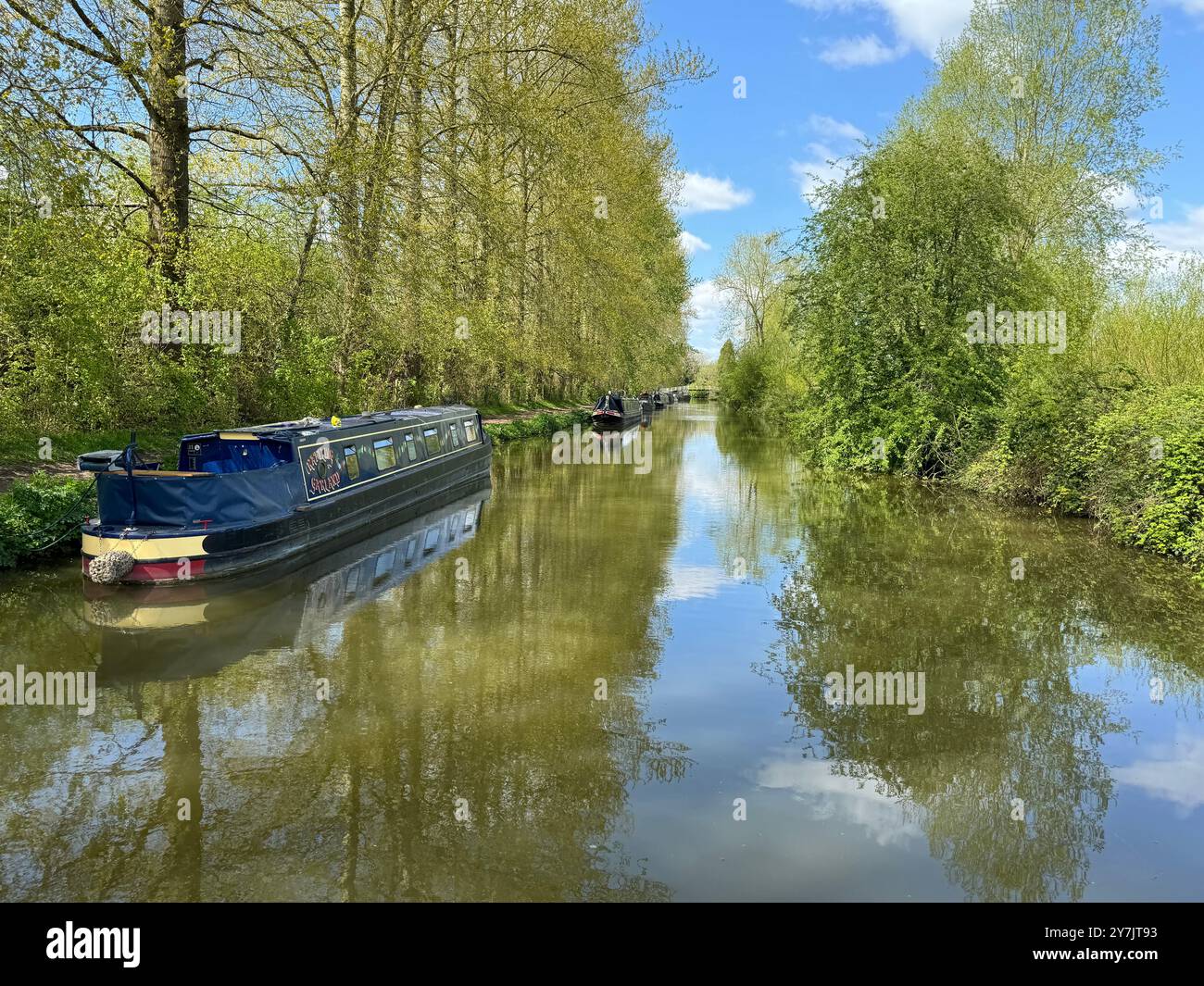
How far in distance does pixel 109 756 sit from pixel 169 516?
4461 mm

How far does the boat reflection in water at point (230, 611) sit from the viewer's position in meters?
6.62

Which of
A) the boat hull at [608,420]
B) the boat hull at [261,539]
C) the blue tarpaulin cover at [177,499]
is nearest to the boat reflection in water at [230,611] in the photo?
the boat hull at [261,539]

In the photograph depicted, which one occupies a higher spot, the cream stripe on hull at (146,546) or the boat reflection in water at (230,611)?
the cream stripe on hull at (146,546)

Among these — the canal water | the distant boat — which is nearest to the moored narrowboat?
the canal water

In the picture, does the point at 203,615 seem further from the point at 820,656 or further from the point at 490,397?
the point at 490,397

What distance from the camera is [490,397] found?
31.7 meters

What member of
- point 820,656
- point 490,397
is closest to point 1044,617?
point 820,656

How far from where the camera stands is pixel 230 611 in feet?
26.4

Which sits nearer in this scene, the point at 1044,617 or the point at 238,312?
the point at 1044,617

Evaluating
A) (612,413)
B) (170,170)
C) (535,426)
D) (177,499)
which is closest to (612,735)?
(177,499)

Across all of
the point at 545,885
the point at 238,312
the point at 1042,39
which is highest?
the point at 1042,39

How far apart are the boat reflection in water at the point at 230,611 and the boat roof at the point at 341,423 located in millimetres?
1756

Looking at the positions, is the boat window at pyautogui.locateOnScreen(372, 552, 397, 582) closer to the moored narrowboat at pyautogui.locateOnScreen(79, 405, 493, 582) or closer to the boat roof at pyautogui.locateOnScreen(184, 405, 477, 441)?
the moored narrowboat at pyautogui.locateOnScreen(79, 405, 493, 582)

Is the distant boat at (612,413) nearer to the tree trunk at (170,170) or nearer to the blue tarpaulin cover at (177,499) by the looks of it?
the tree trunk at (170,170)
